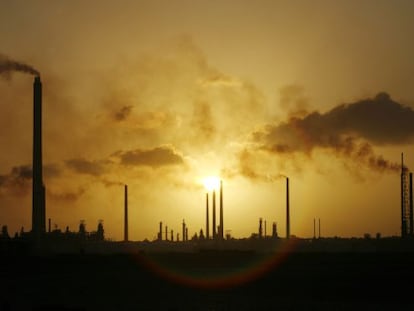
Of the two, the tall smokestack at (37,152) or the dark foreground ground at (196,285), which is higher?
the tall smokestack at (37,152)

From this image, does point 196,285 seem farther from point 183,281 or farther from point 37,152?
point 37,152

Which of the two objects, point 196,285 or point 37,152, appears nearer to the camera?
point 196,285

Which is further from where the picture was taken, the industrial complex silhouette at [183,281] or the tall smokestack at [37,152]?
the tall smokestack at [37,152]

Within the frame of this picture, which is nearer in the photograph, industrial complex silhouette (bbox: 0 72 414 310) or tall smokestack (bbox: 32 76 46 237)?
industrial complex silhouette (bbox: 0 72 414 310)

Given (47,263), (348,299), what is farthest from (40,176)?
(348,299)

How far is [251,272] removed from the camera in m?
61.1

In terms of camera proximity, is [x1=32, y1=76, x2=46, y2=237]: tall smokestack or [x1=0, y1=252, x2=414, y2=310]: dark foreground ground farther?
[x1=32, y1=76, x2=46, y2=237]: tall smokestack

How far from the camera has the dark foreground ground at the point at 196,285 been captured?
3503 centimetres

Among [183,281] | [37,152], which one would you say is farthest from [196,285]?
[37,152]

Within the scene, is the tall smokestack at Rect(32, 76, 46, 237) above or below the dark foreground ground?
above

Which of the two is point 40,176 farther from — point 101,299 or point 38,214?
point 101,299

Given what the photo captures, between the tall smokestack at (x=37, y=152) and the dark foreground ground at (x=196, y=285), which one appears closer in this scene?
the dark foreground ground at (x=196, y=285)

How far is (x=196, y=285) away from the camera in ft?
155

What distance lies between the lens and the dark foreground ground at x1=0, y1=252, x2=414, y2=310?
35.0 m
